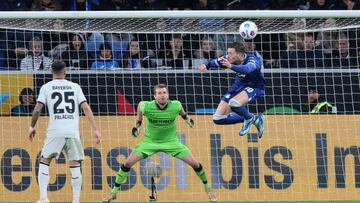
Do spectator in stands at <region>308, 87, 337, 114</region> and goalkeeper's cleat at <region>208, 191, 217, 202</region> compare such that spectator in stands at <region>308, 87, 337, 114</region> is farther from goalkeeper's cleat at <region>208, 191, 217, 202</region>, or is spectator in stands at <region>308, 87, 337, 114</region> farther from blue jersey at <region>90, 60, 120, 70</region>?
blue jersey at <region>90, 60, 120, 70</region>

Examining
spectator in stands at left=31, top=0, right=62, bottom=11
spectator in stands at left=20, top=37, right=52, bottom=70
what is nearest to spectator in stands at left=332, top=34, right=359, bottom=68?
spectator in stands at left=20, top=37, right=52, bottom=70

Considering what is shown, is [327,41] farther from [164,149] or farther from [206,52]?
[164,149]

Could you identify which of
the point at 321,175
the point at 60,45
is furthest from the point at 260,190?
the point at 60,45

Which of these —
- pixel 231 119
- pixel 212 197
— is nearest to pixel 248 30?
pixel 231 119

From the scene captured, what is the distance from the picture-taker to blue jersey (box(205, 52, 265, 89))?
54.1ft

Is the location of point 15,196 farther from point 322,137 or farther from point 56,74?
point 322,137

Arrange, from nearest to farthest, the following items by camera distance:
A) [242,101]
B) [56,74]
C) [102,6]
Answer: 1. [56,74]
2. [242,101]
3. [102,6]

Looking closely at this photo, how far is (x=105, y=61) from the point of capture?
18484 mm

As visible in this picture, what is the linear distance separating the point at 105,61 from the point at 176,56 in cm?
115

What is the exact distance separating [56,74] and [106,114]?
3639 millimetres

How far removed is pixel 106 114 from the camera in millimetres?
18594

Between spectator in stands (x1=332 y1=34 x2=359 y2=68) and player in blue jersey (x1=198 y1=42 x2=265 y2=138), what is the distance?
1637 millimetres

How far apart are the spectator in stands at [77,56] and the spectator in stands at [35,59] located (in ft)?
1.31

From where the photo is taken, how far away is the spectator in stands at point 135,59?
18469 mm
